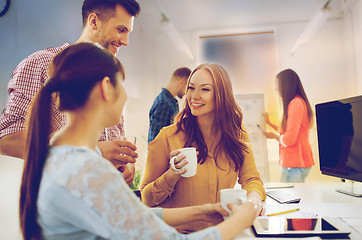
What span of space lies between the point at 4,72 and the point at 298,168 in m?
2.70

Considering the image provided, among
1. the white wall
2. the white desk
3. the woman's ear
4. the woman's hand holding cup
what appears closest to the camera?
the woman's ear

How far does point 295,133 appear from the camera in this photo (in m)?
2.73

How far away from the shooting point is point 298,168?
2.78 metres

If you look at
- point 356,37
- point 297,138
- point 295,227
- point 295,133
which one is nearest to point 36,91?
point 295,227

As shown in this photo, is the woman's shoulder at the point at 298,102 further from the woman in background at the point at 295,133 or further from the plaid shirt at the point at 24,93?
the plaid shirt at the point at 24,93

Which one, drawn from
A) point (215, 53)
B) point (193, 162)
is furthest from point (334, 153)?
point (215, 53)

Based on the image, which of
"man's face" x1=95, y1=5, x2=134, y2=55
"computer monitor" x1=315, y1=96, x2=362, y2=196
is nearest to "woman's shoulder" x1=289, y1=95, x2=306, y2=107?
"computer monitor" x1=315, y1=96, x2=362, y2=196

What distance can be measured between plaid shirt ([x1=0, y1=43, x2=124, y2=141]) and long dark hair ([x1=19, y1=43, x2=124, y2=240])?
1.58 ft

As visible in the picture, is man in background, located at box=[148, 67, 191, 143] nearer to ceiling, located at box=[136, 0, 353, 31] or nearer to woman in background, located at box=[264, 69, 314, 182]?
woman in background, located at box=[264, 69, 314, 182]

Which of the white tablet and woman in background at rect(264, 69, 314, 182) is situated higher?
woman in background at rect(264, 69, 314, 182)

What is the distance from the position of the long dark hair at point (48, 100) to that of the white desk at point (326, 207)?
0.66 m

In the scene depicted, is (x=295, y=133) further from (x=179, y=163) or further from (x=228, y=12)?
(x=228, y=12)

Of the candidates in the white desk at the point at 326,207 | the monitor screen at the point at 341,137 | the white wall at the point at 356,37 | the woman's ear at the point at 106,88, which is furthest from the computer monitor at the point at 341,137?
the white wall at the point at 356,37

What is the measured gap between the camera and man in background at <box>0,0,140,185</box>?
1041 millimetres
